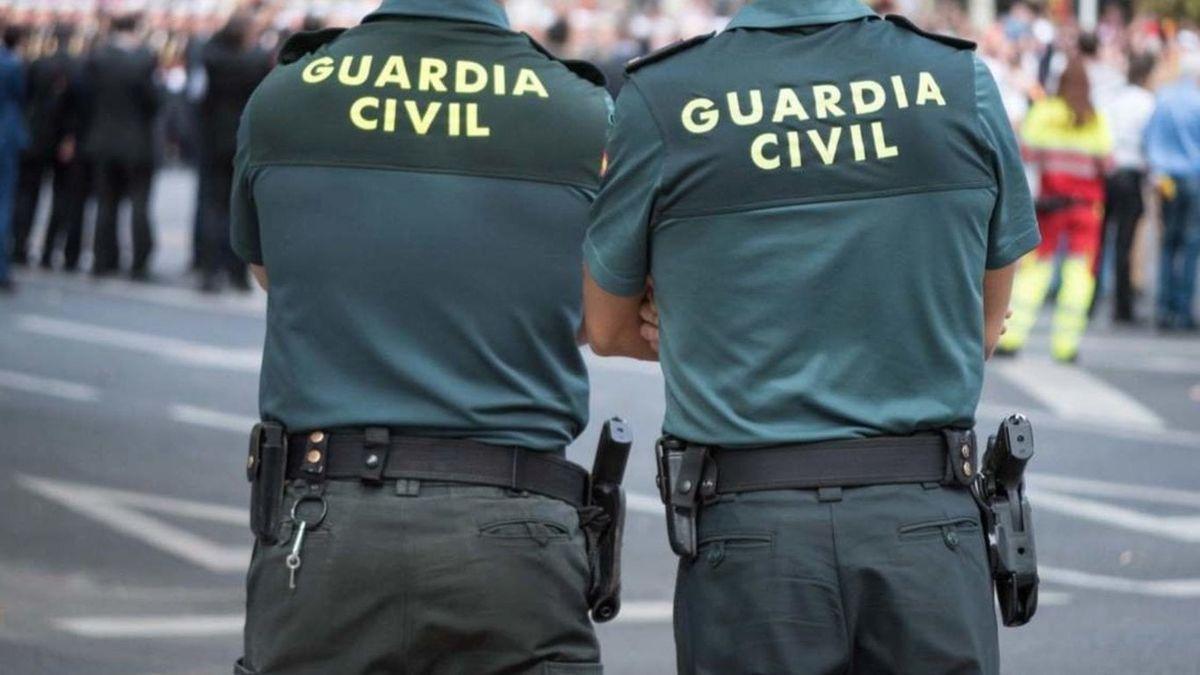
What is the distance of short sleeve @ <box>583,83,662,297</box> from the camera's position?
4105 mm

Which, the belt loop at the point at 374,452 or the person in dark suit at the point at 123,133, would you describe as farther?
the person in dark suit at the point at 123,133

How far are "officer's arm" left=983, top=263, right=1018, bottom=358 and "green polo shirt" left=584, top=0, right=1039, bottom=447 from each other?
0.14 metres

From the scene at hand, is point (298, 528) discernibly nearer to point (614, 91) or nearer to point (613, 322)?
point (613, 322)

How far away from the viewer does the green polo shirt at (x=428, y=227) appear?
4.26 metres

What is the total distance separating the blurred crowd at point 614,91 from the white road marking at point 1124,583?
6008 mm

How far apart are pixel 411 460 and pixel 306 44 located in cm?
81

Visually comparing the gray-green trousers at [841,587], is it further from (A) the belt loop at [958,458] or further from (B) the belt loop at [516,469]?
(B) the belt loop at [516,469]

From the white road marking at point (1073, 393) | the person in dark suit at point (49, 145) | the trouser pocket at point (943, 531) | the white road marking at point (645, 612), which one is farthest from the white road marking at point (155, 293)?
the trouser pocket at point (943, 531)

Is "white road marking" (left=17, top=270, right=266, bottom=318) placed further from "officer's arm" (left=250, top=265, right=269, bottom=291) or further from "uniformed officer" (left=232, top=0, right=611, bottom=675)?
"uniformed officer" (left=232, top=0, right=611, bottom=675)

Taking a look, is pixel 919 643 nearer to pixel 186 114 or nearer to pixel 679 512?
pixel 679 512

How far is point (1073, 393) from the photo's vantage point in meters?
14.4

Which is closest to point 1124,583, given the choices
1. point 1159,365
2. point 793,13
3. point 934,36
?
point 934,36

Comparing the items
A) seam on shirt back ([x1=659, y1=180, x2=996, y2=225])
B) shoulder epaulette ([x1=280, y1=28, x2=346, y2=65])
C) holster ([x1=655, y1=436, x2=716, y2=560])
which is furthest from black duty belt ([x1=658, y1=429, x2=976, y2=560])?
shoulder epaulette ([x1=280, y1=28, x2=346, y2=65])

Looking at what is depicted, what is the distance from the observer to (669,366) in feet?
13.8
